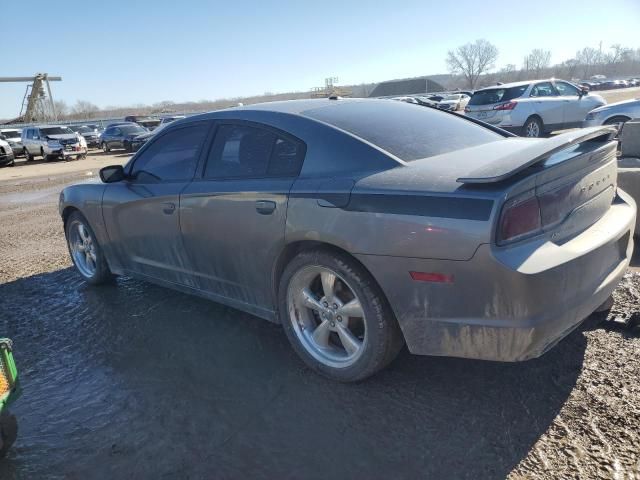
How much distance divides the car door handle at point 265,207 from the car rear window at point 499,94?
41.9ft

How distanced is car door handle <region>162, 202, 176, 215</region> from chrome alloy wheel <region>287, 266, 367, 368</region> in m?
1.23

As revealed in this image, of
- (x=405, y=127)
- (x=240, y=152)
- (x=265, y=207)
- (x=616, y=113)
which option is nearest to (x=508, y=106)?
(x=616, y=113)

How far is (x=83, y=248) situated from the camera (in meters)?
5.30

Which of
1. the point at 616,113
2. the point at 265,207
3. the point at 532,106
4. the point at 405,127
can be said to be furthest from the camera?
the point at 532,106

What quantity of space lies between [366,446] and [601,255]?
152 cm

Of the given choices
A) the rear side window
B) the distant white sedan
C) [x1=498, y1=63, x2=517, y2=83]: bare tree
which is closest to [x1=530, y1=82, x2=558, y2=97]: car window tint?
the distant white sedan

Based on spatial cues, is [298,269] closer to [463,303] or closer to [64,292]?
[463,303]

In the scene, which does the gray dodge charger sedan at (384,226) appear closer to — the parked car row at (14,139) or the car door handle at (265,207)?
the car door handle at (265,207)

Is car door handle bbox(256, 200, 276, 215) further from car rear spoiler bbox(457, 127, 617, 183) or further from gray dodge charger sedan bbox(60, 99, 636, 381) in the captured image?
car rear spoiler bbox(457, 127, 617, 183)

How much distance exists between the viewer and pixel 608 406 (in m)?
2.60

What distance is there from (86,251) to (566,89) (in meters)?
14.1

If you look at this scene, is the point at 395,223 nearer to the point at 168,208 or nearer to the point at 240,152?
the point at 240,152

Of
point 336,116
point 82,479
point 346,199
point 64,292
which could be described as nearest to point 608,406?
point 346,199

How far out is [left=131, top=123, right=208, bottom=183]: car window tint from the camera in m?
3.86
